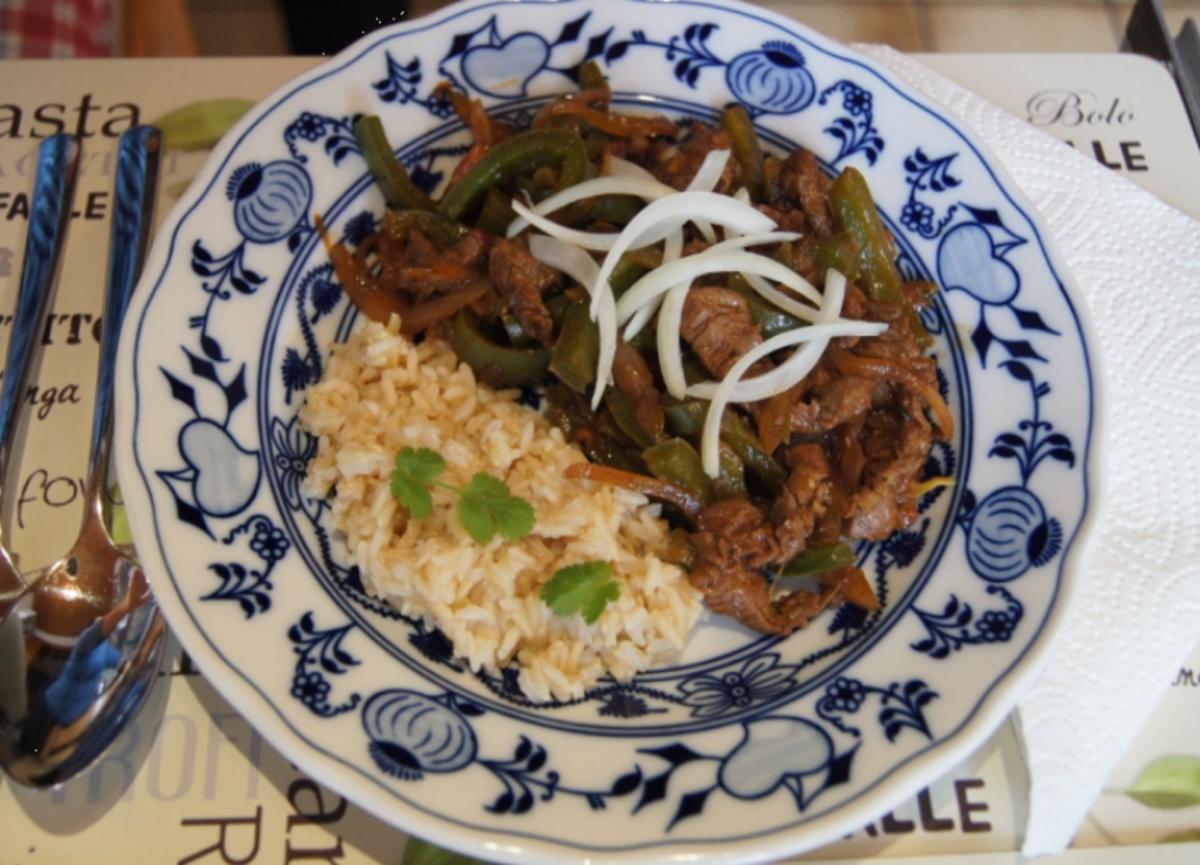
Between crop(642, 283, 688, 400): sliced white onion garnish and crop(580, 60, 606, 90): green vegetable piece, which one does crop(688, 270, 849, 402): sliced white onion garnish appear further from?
crop(580, 60, 606, 90): green vegetable piece

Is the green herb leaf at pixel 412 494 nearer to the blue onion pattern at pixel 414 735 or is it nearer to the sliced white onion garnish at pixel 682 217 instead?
the blue onion pattern at pixel 414 735

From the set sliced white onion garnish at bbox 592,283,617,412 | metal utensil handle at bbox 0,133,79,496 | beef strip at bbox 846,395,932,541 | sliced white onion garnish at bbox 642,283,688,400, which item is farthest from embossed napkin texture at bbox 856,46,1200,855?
metal utensil handle at bbox 0,133,79,496

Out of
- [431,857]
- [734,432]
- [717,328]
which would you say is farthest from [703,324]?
[431,857]

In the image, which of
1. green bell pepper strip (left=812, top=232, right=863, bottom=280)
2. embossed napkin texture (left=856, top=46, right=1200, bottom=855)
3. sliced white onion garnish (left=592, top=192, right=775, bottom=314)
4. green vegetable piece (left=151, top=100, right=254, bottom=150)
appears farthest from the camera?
green vegetable piece (left=151, top=100, right=254, bottom=150)

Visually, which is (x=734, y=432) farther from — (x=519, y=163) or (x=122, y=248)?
(x=122, y=248)

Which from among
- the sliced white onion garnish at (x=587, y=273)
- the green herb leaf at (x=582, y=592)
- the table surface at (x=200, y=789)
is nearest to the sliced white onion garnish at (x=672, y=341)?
the sliced white onion garnish at (x=587, y=273)

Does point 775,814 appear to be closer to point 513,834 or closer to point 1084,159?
point 513,834
